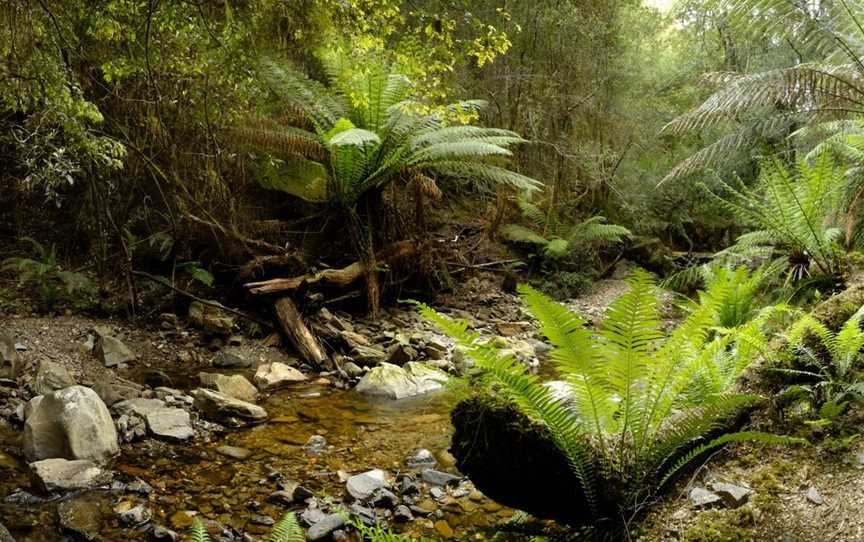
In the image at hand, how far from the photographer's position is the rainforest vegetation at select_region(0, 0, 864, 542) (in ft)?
5.63

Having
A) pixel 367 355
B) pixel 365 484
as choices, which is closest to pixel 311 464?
pixel 365 484

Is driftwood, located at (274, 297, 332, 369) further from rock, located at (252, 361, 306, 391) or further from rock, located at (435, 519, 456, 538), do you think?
rock, located at (435, 519, 456, 538)

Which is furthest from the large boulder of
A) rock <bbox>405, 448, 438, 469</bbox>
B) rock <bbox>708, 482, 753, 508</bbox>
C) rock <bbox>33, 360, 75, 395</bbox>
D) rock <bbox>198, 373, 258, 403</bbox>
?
rock <bbox>33, 360, 75, 395</bbox>

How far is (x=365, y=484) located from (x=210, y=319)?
2686mm

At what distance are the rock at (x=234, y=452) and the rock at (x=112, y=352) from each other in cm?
154

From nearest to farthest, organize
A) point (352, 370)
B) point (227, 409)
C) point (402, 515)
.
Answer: point (402, 515)
point (227, 409)
point (352, 370)

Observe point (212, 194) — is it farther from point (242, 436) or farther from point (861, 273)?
point (861, 273)

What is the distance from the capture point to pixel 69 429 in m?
2.74

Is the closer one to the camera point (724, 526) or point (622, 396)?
point (724, 526)

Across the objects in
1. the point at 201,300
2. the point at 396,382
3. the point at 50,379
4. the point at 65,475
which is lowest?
the point at 396,382

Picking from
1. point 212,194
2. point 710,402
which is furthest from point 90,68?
point 710,402

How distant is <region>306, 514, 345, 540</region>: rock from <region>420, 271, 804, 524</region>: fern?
3.22 feet

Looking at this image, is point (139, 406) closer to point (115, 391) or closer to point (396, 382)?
point (115, 391)

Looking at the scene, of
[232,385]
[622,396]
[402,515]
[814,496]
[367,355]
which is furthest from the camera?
[367,355]
